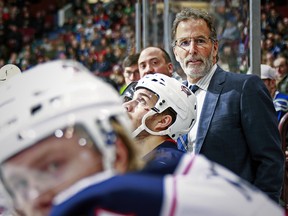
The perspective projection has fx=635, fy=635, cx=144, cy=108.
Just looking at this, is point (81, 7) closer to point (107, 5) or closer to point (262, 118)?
point (107, 5)

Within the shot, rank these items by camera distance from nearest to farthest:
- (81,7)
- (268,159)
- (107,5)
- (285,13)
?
(268,159)
(285,13)
(107,5)
(81,7)

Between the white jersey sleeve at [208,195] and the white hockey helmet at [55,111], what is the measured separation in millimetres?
127

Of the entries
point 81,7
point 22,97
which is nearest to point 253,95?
point 22,97

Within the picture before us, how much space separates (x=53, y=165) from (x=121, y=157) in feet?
0.40

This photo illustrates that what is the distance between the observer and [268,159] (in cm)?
286

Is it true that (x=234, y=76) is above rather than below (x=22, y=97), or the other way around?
below

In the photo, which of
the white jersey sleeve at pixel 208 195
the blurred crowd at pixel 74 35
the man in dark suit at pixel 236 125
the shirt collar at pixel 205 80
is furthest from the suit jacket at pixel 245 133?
the blurred crowd at pixel 74 35

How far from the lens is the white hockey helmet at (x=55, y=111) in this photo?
42.3 inches

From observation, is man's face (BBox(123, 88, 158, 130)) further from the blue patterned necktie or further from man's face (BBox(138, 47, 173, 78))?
man's face (BBox(138, 47, 173, 78))

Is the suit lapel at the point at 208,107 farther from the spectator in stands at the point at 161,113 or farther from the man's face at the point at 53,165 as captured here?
the man's face at the point at 53,165

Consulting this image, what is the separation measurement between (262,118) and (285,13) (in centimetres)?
1238

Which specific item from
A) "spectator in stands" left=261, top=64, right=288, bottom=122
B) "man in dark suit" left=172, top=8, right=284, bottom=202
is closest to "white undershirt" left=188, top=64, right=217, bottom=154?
"man in dark suit" left=172, top=8, right=284, bottom=202

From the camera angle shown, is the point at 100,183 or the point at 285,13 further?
the point at 285,13

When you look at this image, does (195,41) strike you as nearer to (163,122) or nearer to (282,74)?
(163,122)
